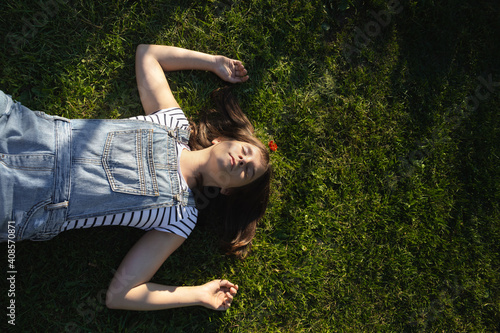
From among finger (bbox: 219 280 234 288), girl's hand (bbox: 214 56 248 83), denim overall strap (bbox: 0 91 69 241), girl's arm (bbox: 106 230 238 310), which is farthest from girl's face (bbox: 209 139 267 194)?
denim overall strap (bbox: 0 91 69 241)

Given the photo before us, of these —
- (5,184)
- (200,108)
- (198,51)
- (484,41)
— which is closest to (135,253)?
(5,184)

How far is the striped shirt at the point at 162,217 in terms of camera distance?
8.01 ft

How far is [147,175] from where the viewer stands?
2.51 meters

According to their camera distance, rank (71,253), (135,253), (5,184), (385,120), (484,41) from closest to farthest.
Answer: (5,184)
(135,253)
(71,253)
(385,120)
(484,41)

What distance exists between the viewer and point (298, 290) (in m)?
3.21

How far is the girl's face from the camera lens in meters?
2.60

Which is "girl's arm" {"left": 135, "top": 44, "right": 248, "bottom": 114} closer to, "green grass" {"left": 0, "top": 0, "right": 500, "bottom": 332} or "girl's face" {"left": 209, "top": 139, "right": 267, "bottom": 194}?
"green grass" {"left": 0, "top": 0, "right": 500, "bottom": 332}

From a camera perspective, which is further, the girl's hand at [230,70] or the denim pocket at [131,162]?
the girl's hand at [230,70]

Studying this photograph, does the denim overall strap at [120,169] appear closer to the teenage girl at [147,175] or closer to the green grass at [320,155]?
the teenage girl at [147,175]

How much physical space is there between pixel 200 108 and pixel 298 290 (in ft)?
6.56

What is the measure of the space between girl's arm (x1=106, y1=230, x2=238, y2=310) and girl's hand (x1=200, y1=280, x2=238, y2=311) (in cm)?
16

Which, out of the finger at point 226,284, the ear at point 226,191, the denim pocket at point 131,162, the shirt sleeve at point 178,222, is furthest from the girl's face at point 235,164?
the finger at point 226,284

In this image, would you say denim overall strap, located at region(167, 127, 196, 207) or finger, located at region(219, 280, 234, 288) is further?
finger, located at region(219, 280, 234, 288)

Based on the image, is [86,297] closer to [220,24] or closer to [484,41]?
[220,24]
